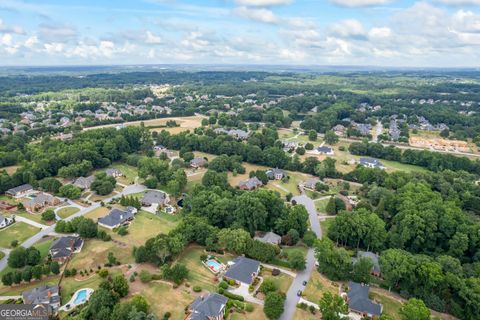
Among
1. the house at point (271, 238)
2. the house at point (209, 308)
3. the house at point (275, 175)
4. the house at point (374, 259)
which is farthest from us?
the house at point (275, 175)

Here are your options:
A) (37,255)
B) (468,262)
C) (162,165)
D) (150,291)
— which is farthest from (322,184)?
(37,255)

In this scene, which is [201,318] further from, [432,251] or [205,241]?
[432,251]

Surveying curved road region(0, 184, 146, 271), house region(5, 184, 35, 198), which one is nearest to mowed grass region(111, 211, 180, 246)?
curved road region(0, 184, 146, 271)

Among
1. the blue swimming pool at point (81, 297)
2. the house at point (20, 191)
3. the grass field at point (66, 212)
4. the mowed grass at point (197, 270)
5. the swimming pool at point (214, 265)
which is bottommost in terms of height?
the grass field at point (66, 212)

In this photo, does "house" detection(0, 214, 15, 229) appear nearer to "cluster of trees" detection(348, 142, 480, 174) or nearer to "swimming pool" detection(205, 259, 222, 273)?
"swimming pool" detection(205, 259, 222, 273)

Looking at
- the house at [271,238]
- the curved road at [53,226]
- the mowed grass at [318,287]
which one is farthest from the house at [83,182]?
the mowed grass at [318,287]

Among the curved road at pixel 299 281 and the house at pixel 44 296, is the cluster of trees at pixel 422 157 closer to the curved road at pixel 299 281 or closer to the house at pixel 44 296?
the curved road at pixel 299 281

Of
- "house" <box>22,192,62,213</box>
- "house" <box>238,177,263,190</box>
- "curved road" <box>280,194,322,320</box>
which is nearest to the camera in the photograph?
"curved road" <box>280,194,322,320</box>
